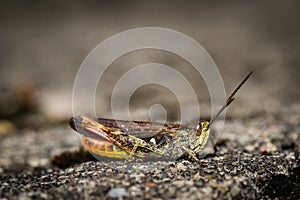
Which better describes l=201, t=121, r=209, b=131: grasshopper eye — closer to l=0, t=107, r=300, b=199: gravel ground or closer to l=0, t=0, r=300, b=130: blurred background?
l=0, t=107, r=300, b=199: gravel ground

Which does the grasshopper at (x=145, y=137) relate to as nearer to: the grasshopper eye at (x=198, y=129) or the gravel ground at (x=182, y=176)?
the grasshopper eye at (x=198, y=129)

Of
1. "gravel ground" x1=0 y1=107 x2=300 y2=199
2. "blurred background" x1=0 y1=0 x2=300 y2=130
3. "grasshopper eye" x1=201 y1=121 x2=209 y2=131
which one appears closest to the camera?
"gravel ground" x1=0 y1=107 x2=300 y2=199

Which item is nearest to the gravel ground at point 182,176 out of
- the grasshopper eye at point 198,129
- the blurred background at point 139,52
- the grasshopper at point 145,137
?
the grasshopper at point 145,137

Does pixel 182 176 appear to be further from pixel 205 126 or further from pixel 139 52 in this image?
pixel 139 52

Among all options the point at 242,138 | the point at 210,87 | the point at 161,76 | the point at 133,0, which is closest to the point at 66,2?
the point at 133,0

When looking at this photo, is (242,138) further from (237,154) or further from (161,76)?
(161,76)

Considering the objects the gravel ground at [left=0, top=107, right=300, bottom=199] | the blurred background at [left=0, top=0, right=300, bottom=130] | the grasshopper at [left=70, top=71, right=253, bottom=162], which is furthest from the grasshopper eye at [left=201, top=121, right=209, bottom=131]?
the blurred background at [left=0, top=0, right=300, bottom=130]
